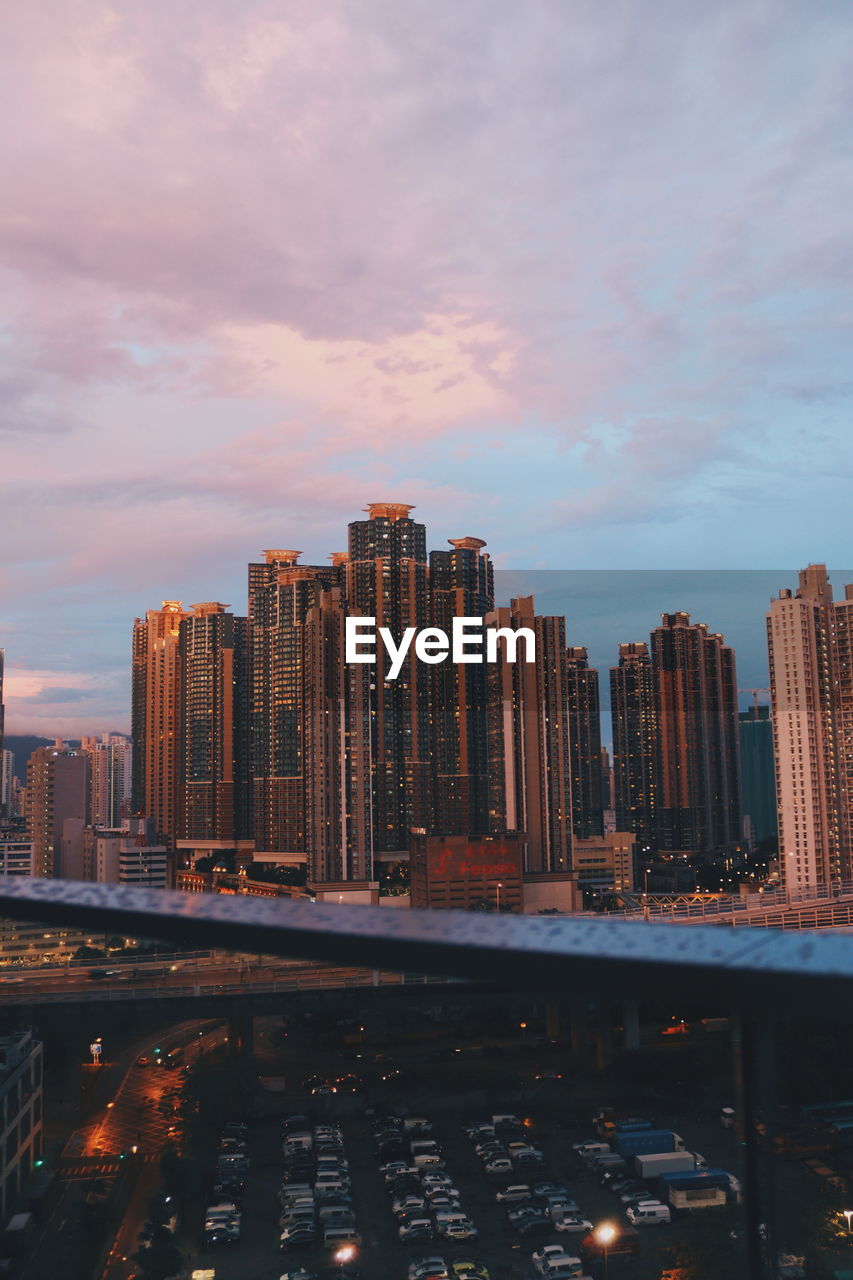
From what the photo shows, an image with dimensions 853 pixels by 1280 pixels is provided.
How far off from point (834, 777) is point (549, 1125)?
45.6 ft

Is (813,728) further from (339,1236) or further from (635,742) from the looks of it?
(339,1236)

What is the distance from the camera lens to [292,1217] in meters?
0.47

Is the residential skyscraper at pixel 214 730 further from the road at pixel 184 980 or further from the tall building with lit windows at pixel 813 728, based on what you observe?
the road at pixel 184 980

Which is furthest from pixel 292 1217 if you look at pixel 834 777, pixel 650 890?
pixel 650 890

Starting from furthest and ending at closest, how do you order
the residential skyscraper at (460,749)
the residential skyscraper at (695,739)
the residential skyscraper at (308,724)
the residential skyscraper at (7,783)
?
1. the residential skyscraper at (7,783)
2. the residential skyscraper at (695,739)
3. the residential skyscraper at (460,749)
4. the residential skyscraper at (308,724)

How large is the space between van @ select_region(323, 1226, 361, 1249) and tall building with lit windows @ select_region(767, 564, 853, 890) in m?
13.4

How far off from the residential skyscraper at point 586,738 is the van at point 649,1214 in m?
20.1

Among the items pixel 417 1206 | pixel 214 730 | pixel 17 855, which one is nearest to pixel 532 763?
pixel 214 730

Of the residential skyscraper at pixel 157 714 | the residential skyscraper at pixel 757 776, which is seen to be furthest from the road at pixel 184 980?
the residential skyscraper at pixel 757 776

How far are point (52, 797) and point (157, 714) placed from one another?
9.83ft

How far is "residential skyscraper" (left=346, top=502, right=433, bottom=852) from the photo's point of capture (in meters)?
15.4

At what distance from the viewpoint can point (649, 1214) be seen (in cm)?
43

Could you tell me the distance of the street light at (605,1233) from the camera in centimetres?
43

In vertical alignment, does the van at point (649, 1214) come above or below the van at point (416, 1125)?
below
